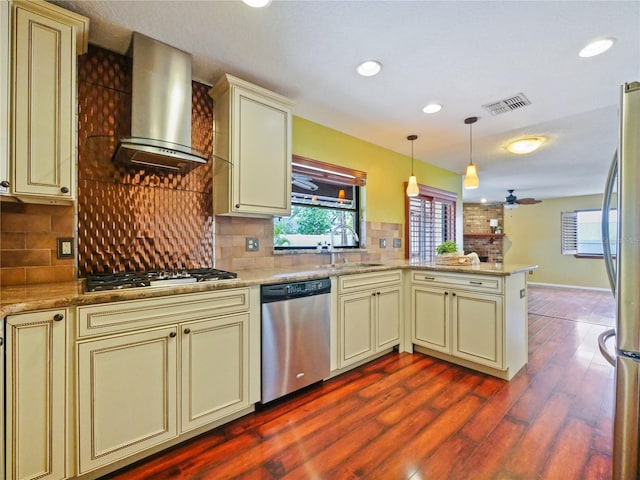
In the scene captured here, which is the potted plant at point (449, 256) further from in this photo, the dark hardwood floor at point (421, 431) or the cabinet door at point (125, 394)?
the cabinet door at point (125, 394)

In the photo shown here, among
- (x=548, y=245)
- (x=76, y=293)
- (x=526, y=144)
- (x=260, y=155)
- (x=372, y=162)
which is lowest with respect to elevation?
(x=76, y=293)

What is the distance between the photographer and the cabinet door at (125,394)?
1.36 meters

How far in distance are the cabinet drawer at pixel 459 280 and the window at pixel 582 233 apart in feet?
22.6

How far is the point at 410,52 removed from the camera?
6.34ft

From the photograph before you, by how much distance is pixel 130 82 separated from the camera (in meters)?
1.97

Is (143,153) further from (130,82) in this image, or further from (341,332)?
(341,332)

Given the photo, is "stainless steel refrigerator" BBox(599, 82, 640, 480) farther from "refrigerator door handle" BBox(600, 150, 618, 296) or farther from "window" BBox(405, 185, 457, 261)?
"window" BBox(405, 185, 457, 261)

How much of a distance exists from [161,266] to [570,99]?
11.5 feet

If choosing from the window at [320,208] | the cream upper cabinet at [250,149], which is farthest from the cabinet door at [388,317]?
the cream upper cabinet at [250,149]

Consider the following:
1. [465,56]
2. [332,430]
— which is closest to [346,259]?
[332,430]

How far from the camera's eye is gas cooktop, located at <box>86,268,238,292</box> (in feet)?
4.83

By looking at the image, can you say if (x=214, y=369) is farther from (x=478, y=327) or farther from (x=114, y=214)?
(x=478, y=327)

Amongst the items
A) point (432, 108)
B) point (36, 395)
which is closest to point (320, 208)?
point (432, 108)

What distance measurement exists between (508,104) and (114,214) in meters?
A: 3.20
